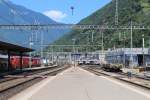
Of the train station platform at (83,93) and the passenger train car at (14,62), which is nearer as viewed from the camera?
the train station platform at (83,93)

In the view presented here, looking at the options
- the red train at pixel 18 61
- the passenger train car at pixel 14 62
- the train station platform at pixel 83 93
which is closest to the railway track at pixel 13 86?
the train station platform at pixel 83 93

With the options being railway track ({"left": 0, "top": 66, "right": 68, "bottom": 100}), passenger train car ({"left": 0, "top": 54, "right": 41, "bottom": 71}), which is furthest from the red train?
railway track ({"left": 0, "top": 66, "right": 68, "bottom": 100})

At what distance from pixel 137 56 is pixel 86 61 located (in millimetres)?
60111

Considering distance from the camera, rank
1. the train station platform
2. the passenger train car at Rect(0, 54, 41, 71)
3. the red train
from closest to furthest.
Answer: the train station platform, the passenger train car at Rect(0, 54, 41, 71), the red train

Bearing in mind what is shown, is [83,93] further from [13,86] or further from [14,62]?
[14,62]

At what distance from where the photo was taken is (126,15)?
482 ft

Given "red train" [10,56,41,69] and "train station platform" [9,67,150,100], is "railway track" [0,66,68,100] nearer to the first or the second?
"train station platform" [9,67,150,100]

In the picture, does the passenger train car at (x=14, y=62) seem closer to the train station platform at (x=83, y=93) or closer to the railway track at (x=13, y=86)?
the railway track at (x=13, y=86)

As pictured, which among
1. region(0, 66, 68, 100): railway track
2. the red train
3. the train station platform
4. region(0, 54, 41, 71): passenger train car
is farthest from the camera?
the red train

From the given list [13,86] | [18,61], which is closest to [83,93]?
[13,86]

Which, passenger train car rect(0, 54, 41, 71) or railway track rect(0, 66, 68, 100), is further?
passenger train car rect(0, 54, 41, 71)

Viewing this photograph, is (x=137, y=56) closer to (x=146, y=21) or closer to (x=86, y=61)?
(x=146, y=21)

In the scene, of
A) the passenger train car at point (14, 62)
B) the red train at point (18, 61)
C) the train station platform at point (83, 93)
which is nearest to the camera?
the train station platform at point (83, 93)

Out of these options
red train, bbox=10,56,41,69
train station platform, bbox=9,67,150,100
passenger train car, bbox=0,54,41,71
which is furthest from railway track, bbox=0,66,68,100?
red train, bbox=10,56,41,69
